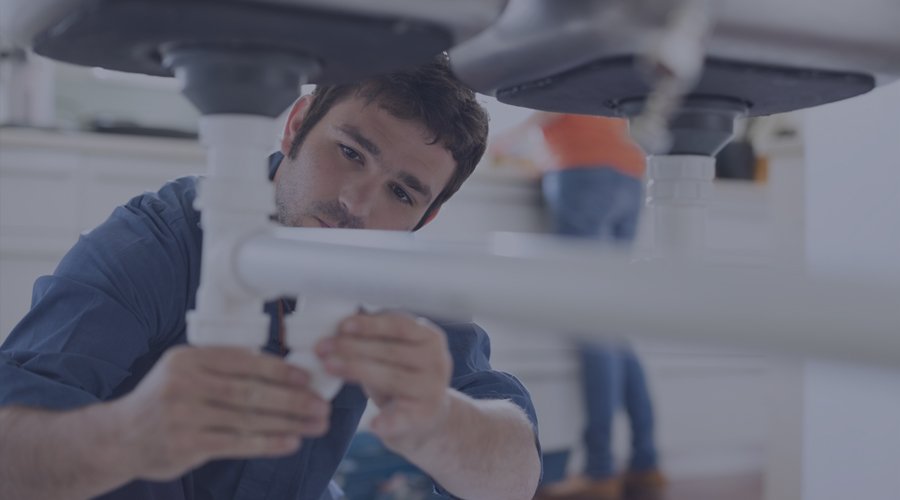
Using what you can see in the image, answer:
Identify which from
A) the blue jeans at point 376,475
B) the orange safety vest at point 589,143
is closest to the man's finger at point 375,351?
the blue jeans at point 376,475

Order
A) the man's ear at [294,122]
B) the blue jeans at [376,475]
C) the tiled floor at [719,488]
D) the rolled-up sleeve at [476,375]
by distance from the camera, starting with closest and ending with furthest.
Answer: the rolled-up sleeve at [476,375], the man's ear at [294,122], the blue jeans at [376,475], the tiled floor at [719,488]

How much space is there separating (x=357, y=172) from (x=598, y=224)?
1519mm

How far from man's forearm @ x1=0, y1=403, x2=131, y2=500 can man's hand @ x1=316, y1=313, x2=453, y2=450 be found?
0.14m

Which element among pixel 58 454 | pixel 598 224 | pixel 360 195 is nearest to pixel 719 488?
pixel 598 224

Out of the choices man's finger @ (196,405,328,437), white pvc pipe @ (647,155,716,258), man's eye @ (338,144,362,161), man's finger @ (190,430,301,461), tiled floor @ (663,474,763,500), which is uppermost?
man's eye @ (338,144,362,161)

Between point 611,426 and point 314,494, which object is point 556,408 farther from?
point 314,494

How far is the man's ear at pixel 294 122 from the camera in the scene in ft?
3.26

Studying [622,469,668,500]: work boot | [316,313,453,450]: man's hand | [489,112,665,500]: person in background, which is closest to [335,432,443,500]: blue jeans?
[489,112,665,500]: person in background

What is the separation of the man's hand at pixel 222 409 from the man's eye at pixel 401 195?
0.49 metres

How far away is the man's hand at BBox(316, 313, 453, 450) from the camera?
47cm

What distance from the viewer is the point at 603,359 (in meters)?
2.52

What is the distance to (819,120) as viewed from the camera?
1.17 meters

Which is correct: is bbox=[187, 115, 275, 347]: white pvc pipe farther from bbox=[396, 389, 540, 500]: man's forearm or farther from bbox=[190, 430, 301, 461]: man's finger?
bbox=[396, 389, 540, 500]: man's forearm

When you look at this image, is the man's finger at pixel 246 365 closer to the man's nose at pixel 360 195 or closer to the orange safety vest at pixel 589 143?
the man's nose at pixel 360 195
